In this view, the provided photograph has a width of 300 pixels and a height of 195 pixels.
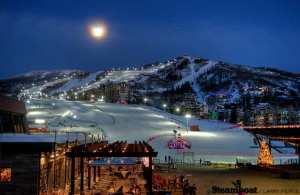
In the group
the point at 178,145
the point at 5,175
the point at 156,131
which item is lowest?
the point at 5,175

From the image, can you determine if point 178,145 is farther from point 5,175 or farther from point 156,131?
point 5,175

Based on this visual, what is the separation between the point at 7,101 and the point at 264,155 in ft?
88.7

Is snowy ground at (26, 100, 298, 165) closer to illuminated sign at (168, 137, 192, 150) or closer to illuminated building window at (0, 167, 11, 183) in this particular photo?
illuminated sign at (168, 137, 192, 150)

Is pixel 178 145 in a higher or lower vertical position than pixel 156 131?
lower

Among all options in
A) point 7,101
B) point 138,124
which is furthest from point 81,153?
point 138,124

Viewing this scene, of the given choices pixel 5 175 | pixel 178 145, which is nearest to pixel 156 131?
pixel 178 145

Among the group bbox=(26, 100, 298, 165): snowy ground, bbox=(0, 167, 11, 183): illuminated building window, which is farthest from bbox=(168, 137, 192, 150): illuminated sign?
bbox=(0, 167, 11, 183): illuminated building window

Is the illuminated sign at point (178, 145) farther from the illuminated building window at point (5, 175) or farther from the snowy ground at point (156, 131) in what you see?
the illuminated building window at point (5, 175)

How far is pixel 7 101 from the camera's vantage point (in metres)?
26.1

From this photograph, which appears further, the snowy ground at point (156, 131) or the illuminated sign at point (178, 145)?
the snowy ground at point (156, 131)

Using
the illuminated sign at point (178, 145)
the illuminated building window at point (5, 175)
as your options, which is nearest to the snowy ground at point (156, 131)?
the illuminated sign at point (178, 145)

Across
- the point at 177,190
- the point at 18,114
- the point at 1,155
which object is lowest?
the point at 177,190

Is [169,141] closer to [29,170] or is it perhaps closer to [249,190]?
[249,190]

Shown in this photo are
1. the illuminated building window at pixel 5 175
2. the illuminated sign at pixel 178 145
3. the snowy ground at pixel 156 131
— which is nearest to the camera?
the illuminated building window at pixel 5 175
